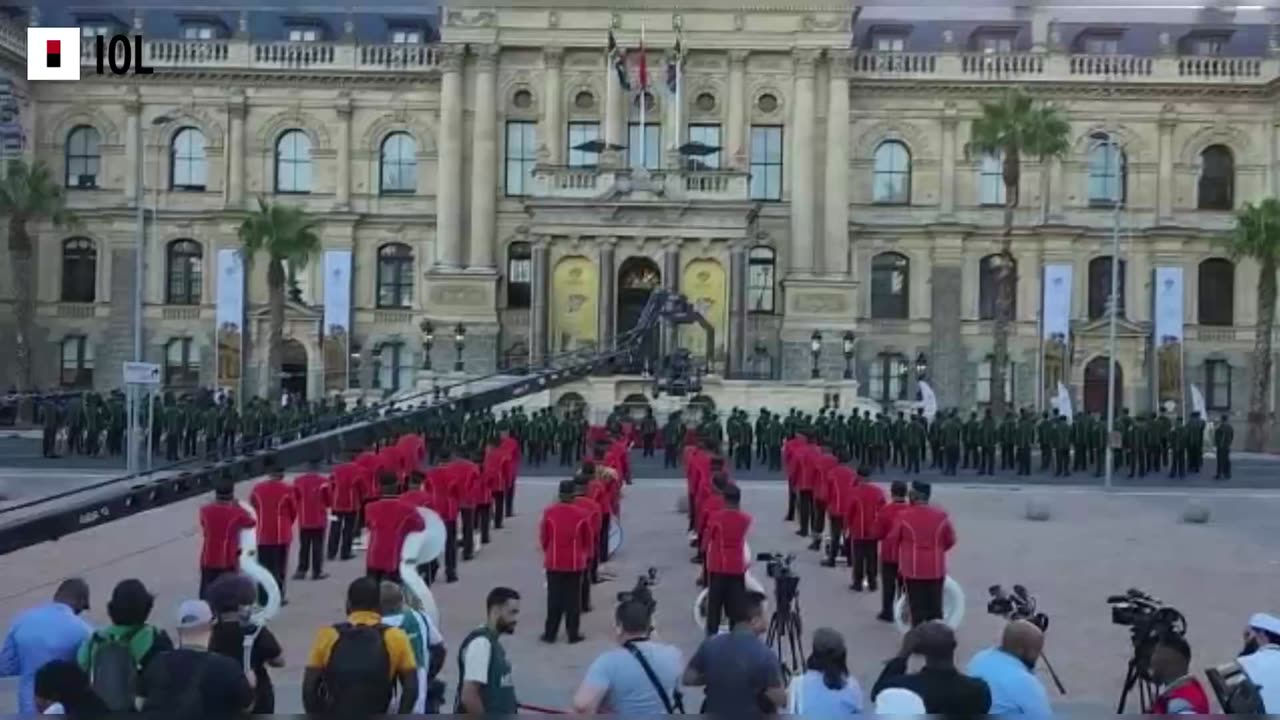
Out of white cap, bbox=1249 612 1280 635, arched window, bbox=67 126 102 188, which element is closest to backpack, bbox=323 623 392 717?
white cap, bbox=1249 612 1280 635

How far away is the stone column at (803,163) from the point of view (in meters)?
56.1

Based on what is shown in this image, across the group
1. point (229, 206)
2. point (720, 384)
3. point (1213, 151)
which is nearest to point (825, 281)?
point (720, 384)

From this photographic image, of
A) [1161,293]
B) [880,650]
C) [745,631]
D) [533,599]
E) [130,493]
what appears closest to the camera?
[745,631]

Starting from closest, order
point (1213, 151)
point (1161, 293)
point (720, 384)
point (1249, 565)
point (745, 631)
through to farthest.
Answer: point (745, 631)
point (1249, 565)
point (720, 384)
point (1161, 293)
point (1213, 151)

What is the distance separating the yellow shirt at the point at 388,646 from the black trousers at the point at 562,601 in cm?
750

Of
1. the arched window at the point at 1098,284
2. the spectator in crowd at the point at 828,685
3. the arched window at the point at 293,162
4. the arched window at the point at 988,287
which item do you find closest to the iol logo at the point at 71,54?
the arched window at the point at 293,162

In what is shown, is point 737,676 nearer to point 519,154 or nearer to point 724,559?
point 724,559

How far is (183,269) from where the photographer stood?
195 ft

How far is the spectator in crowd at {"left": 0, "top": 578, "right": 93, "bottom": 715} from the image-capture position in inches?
363

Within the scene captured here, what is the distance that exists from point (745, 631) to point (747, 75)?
49609 millimetres

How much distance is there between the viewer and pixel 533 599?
19344mm

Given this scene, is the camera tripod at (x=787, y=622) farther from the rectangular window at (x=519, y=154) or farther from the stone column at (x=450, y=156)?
the rectangular window at (x=519, y=154)

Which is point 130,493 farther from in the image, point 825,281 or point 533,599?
point 825,281

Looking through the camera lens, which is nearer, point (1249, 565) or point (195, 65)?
point (1249, 565)
